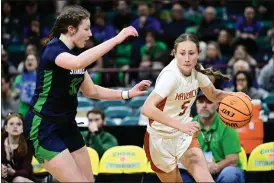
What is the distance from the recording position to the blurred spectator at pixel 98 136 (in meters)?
9.14

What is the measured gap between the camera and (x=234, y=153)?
27.3 ft

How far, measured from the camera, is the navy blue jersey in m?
5.52

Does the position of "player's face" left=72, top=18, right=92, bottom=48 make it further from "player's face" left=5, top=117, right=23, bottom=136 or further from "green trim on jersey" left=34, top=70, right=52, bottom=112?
"player's face" left=5, top=117, right=23, bottom=136

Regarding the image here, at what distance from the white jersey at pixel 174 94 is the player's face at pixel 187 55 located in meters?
0.08

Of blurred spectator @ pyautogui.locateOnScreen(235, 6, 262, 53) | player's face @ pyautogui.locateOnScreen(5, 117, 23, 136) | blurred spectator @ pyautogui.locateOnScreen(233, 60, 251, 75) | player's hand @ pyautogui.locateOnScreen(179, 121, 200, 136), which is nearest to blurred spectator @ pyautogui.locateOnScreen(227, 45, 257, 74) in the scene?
blurred spectator @ pyautogui.locateOnScreen(233, 60, 251, 75)

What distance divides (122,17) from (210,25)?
1918mm

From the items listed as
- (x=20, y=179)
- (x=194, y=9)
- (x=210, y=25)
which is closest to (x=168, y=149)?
(x=20, y=179)

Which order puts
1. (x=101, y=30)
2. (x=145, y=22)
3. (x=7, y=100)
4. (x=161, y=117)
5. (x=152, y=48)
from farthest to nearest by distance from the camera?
(x=101, y=30)
(x=145, y=22)
(x=152, y=48)
(x=7, y=100)
(x=161, y=117)

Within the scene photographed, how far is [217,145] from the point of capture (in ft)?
27.7

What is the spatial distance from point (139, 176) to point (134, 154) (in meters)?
0.32

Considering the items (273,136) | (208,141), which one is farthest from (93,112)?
(273,136)

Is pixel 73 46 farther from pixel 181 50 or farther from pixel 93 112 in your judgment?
pixel 93 112

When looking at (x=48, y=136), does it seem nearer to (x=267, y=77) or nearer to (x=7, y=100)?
(x=7, y=100)

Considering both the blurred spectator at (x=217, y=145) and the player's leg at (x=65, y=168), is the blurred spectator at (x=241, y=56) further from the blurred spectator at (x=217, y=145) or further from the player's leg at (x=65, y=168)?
the player's leg at (x=65, y=168)
